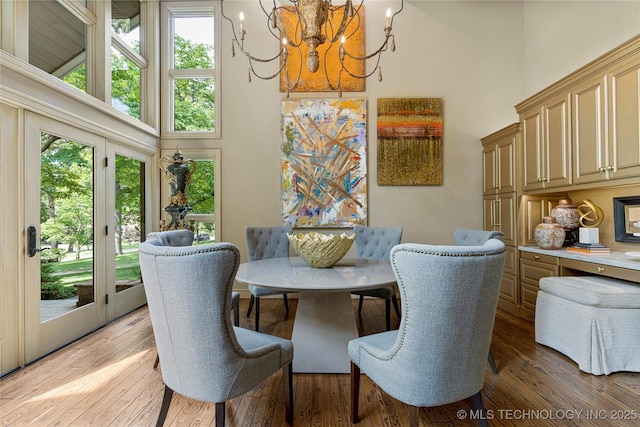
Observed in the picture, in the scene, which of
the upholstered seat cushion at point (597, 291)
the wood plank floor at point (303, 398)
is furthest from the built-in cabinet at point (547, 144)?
the wood plank floor at point (303, 398)

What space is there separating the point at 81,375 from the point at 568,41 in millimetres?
5314

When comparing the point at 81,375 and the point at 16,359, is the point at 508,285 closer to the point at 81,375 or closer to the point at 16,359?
the point at 81,375

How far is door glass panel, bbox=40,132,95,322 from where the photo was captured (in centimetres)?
242

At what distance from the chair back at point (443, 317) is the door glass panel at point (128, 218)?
10.6 feet

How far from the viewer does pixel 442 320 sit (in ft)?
3.67

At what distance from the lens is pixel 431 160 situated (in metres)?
3.93

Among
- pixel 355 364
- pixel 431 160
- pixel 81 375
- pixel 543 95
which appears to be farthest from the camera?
pixel 431 160

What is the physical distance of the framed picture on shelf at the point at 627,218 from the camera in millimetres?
2574

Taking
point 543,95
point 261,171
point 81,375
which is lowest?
point 81,375

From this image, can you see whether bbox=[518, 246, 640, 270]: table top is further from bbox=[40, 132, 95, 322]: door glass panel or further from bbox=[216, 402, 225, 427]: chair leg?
bbox=[40, 132, 95, 322]: door glass panel

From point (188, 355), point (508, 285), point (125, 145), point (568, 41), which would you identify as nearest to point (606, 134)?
point (568, 41)

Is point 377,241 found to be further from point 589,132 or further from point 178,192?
point 178,192

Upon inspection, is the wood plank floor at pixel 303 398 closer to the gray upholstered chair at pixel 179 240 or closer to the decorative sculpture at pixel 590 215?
the gray upholstered chair at pixel 179 240

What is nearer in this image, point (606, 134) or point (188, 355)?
point (188, 355)
